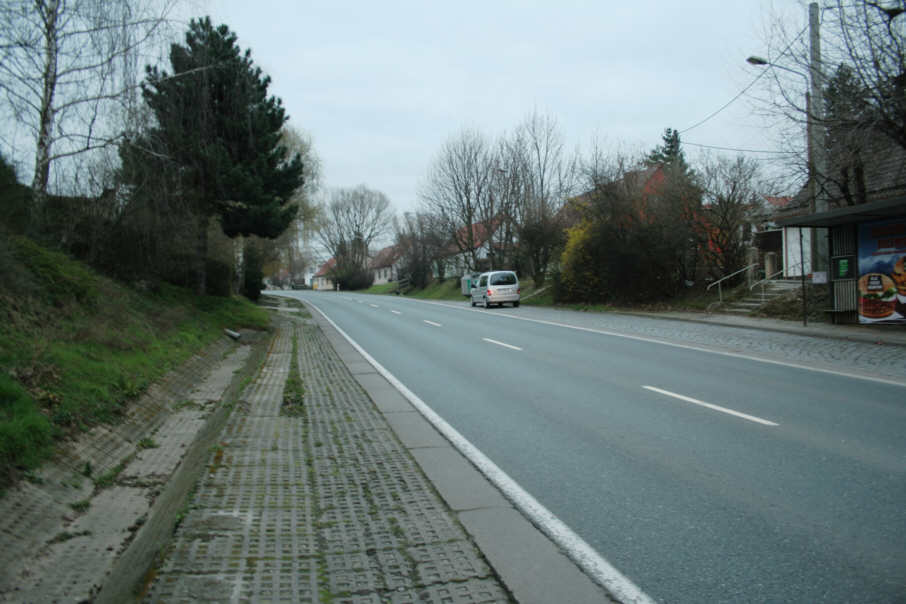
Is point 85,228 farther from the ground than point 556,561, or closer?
farther from the ground

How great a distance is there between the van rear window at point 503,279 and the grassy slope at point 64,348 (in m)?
20.1

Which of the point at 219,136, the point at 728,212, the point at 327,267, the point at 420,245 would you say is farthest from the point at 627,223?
the point at 327,267

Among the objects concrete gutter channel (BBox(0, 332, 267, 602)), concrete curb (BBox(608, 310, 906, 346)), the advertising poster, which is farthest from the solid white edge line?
the advertising poster

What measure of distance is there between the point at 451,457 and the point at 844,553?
3.14 metres

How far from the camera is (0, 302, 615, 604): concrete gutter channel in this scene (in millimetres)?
3273

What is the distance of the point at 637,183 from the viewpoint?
25516mm

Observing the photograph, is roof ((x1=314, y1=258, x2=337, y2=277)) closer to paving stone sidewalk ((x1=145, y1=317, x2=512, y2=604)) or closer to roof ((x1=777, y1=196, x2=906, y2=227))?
roof ((x1=777, y1=196, x2=906, y2=227))

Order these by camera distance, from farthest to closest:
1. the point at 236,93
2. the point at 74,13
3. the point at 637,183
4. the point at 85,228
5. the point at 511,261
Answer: the point at 511,261
the point at 637,183
the point at 236,93
the point at 85,228
the point at 74,13

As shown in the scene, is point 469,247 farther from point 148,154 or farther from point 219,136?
point 148,154

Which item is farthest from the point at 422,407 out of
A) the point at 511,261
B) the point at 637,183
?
the point at 511,261

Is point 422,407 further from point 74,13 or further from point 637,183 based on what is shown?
point 637,183

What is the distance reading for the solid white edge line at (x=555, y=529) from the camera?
128 inches

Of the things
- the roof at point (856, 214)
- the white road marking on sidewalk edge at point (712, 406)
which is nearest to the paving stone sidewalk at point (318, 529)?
the white road marking on sidewalk edge at point (712, 406)

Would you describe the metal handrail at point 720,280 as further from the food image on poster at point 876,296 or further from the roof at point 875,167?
the food image on poster at point 876,296
